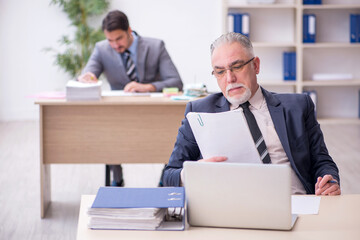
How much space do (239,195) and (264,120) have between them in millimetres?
736

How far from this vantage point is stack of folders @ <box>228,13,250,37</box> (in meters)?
6.89

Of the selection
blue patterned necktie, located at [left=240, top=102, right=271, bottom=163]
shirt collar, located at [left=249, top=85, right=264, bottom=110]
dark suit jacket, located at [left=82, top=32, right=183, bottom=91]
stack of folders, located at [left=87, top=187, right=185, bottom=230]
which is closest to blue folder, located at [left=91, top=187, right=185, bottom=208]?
stack of folders, located at [left=87, top=187, right=185, bottom=230]

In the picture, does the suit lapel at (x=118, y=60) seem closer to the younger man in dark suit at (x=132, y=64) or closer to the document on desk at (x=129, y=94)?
the younger man in dark suit at (x=132, y=64)

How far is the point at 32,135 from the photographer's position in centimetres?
659

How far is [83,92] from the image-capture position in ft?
12.7

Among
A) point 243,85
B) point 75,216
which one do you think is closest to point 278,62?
point 75,216

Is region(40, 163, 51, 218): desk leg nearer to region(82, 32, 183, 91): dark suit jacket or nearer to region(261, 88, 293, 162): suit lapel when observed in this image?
region(82, 32, 183, 91): dark suit jacket

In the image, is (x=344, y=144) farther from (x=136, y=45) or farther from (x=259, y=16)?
(x=136, y=45)

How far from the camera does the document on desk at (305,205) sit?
1789 mm

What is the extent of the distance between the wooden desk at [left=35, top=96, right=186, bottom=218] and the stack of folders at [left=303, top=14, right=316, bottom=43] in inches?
139

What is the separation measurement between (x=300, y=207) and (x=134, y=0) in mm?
5887

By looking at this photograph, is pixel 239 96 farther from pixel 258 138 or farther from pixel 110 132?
pixel 110 132

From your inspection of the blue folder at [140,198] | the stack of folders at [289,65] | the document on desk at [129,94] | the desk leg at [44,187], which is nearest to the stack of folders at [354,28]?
the stack of folders at [289,65]

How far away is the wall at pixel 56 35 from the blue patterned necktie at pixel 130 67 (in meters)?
2.95
